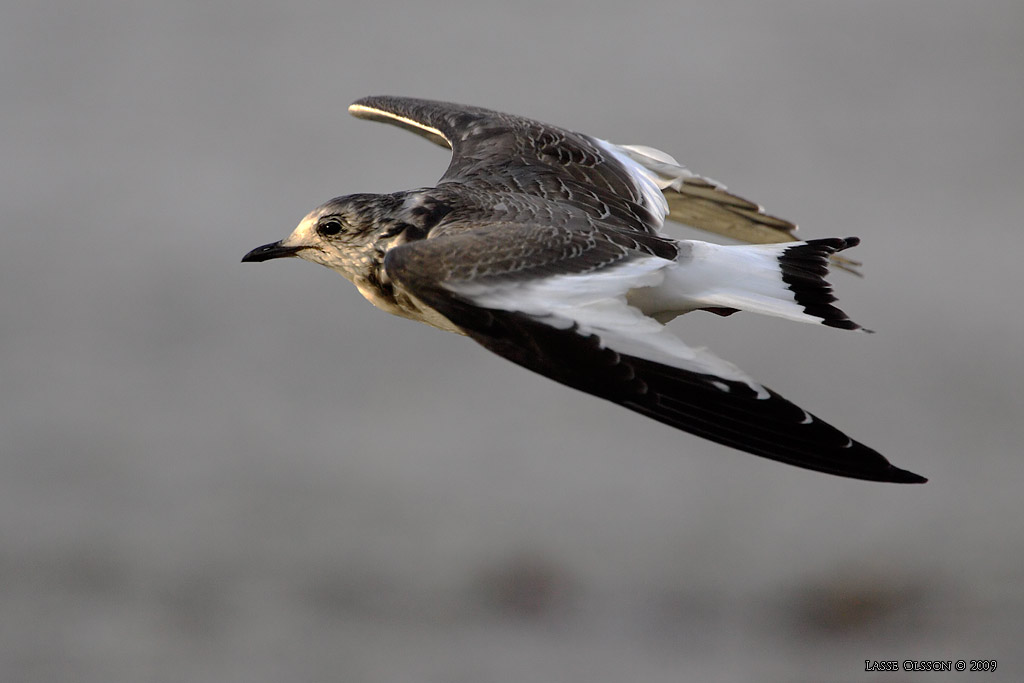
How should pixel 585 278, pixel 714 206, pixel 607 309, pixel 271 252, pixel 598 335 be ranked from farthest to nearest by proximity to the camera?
1. pixel 714 206
2. pixel 271 252
3. pixel 585 278
4. pixel 607 309
5. pixel 598 335

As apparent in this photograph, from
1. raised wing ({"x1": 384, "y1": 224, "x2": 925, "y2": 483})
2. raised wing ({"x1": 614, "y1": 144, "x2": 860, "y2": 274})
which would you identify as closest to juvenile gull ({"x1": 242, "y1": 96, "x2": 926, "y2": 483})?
raised wing ({"x1": 384, "y1": 224, "x2": 925, "y2": 483})

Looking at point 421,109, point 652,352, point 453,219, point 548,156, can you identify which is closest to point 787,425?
point 652,352

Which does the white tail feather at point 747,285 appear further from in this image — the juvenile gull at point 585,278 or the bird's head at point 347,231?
the bird's head at point 347,231

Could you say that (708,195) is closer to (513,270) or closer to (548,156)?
(548,156)

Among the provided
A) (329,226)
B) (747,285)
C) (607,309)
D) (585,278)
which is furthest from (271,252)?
(747,285)

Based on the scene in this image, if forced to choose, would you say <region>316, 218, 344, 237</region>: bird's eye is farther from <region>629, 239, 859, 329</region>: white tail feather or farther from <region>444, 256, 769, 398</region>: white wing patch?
<region>629, 239, 859, 329</region>: white tail feather

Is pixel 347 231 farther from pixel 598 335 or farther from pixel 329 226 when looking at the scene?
pixel 598 335

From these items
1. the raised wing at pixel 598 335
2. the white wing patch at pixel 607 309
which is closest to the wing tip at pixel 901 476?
the raised wing at pixel 598 335
